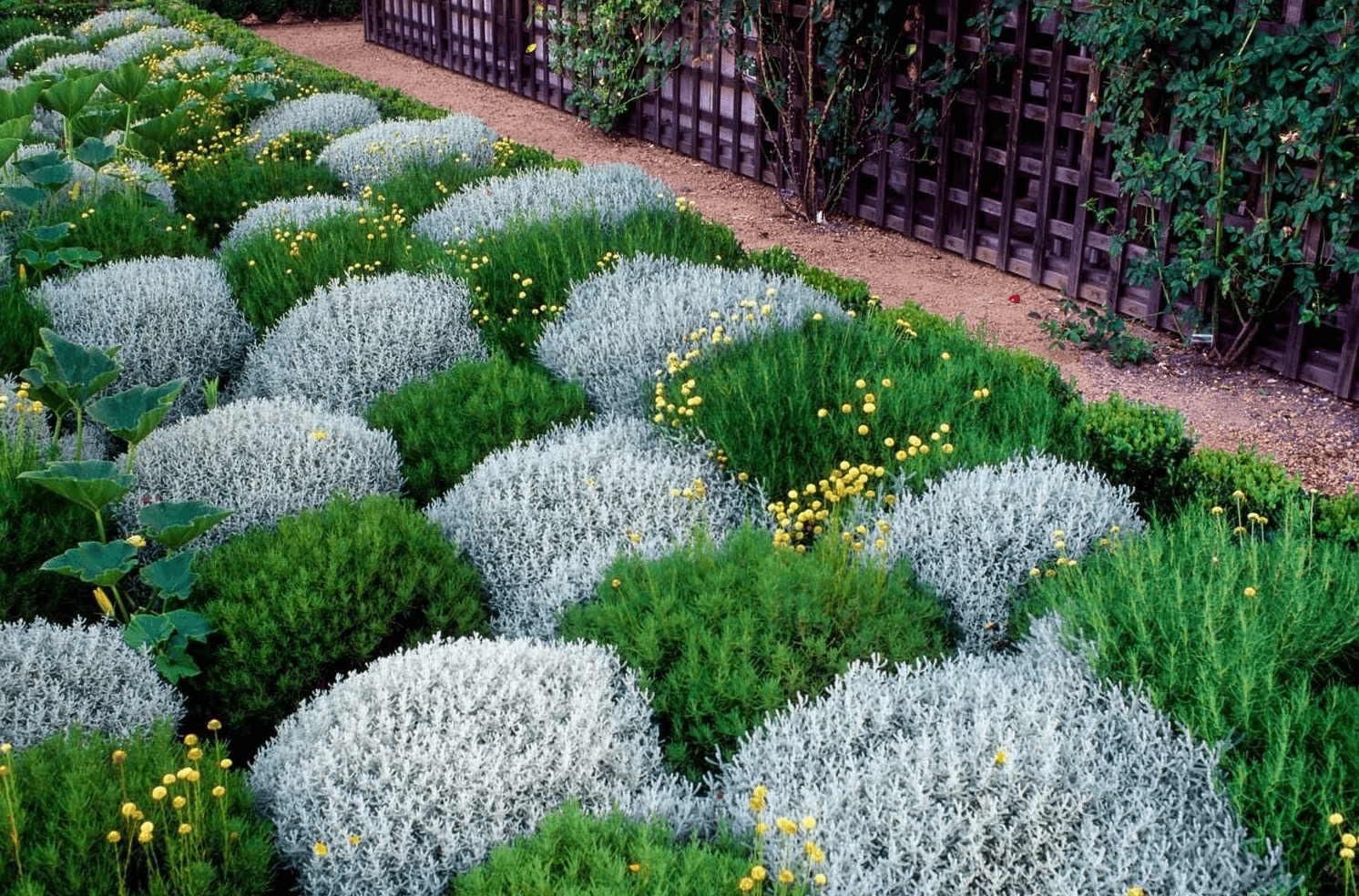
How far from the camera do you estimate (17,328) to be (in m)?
5.10

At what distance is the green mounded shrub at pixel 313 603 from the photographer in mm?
3344

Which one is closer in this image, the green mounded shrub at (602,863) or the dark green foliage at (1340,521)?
the green mounded shrub at (602,863)

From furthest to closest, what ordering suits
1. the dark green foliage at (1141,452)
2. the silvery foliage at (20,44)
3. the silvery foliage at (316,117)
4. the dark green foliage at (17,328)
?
the silvery foliage at (20,44), the silvery foliage at (316,117), the dark green foliage at (17,328), the dark green foliage at (1141,452)

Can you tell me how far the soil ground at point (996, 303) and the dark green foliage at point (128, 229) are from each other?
12.8ft

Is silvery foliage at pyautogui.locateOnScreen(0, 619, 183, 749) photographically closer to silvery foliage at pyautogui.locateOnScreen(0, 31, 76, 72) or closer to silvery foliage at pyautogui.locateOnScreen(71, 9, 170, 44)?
silvery foliage at pyautogui.locateOnScreen(0, 31, 76, 72)

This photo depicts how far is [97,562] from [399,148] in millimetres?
5552

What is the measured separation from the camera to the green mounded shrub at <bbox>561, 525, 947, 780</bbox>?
302cm

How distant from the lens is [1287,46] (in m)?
5.79

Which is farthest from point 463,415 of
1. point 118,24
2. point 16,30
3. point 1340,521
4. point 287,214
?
point 16,30

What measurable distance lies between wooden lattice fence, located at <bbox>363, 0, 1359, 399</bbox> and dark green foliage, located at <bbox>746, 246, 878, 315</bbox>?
73.2 inches

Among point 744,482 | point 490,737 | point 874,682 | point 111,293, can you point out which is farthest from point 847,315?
point 111,293

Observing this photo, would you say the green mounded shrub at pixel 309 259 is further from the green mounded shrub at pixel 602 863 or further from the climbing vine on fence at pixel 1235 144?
the climbing vine on fence at pixel 1235 144

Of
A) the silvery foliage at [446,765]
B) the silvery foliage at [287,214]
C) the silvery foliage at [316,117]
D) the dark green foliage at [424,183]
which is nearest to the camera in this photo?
the silvery foliage at [446,765]

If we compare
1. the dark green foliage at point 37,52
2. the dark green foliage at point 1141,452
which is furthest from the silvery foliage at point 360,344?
the dark green foliage at point 37,52
